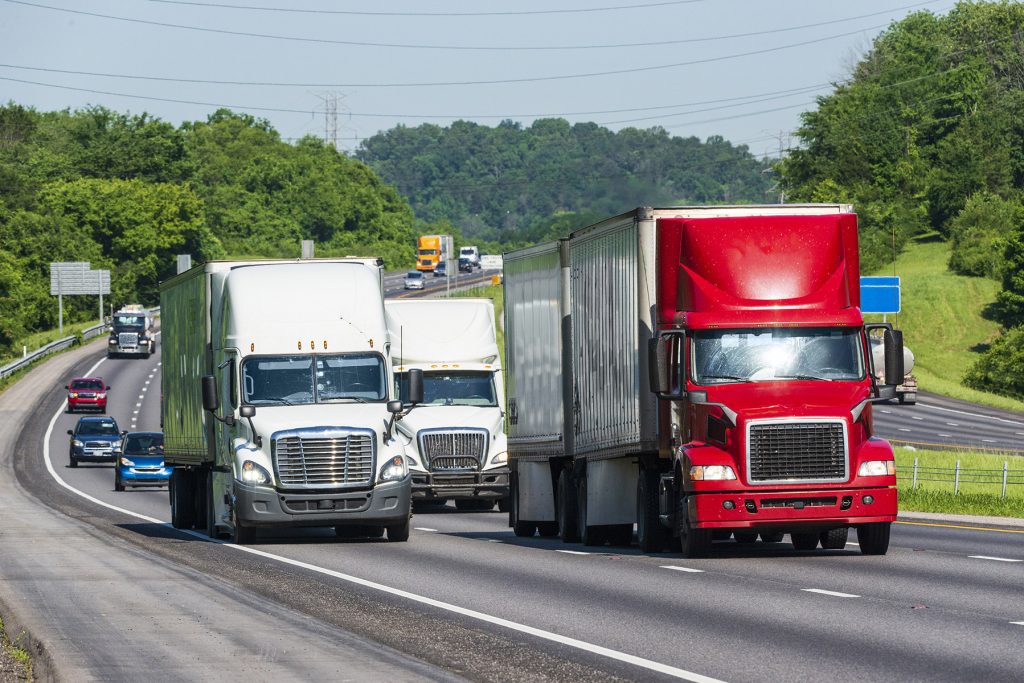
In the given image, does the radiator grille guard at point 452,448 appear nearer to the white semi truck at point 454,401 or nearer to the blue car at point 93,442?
the white semi truck at point 454,401

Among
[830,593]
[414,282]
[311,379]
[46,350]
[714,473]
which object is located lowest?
[830,593]

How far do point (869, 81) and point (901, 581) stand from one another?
156 m

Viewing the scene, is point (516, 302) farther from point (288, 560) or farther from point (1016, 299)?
point (1016, 299)

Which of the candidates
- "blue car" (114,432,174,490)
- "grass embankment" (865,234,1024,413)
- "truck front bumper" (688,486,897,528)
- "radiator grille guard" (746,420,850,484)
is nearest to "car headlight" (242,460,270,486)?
"truck front bumper" (688,486,897,528)

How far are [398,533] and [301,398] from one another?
2438 millimetres

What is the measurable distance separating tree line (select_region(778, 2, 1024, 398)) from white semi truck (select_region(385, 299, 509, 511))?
96.8m

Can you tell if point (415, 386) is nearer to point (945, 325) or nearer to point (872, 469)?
point (872, 469)

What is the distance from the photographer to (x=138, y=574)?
1986cm

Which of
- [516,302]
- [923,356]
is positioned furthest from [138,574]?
[923,356]

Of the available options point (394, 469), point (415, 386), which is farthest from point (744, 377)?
point (394, 469)

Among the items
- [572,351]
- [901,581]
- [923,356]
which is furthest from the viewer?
[923,356]

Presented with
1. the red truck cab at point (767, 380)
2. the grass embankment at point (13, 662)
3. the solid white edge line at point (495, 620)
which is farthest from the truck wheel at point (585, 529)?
the grass embankment at point (13, 662)

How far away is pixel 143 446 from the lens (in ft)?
159

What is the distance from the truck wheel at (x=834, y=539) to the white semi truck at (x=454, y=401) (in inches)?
448
